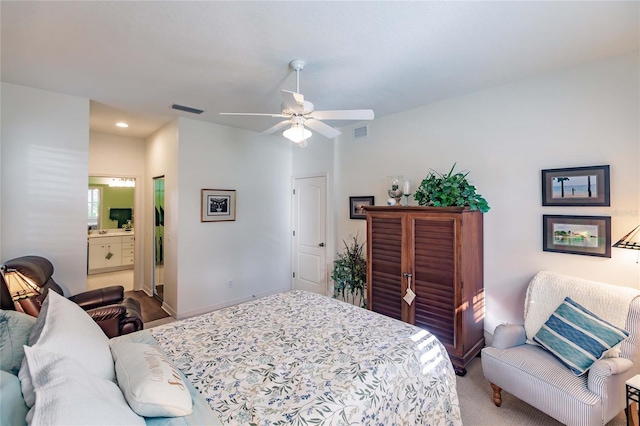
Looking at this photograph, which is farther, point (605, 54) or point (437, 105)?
point (437, 105)

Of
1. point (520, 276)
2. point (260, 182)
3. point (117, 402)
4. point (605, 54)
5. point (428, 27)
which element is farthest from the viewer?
point (260, 182)

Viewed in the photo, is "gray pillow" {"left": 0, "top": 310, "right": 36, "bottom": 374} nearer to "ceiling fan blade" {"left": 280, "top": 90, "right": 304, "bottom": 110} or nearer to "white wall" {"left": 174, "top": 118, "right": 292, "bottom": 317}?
"ceiling fan blade" {"left": 280, "top": 90, "right": 304, "bottom": 110}

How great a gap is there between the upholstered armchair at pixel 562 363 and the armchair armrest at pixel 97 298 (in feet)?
12.0

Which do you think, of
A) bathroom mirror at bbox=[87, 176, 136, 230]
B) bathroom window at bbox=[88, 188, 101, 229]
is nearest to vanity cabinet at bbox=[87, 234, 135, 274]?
bathroom mirror at bbox=[87, 176, 136, 230]

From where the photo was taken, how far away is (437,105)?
3260 mm

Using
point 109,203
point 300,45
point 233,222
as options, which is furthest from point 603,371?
point 109,203

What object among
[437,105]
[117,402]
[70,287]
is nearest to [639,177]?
[437,105]

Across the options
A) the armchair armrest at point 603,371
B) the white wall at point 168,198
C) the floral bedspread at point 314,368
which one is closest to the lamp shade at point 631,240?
the armchair armrest at point 603,371

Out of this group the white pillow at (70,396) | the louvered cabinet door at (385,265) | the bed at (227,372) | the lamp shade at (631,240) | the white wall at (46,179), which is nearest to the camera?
the white pillow at (70,396)

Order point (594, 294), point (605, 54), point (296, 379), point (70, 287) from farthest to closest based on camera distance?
1. point (70, 287)
2. point (605, 54)
3. point (594, 294)
4. point (296, 379)

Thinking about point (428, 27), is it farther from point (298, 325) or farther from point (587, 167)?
point (298, 325)

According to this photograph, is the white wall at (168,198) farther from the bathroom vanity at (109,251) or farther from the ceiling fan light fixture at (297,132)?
the ceiling fan light fixture at (297,132)

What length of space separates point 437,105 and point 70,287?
185 inches

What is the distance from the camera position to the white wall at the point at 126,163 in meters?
4.51
